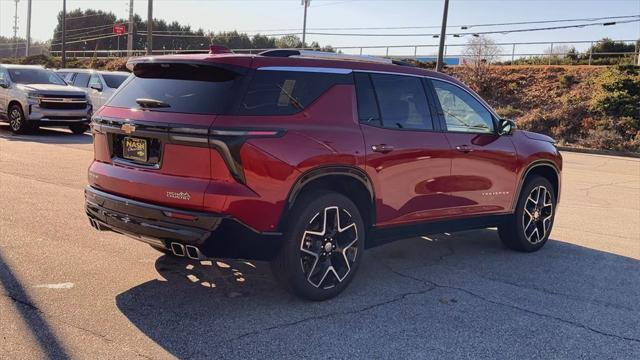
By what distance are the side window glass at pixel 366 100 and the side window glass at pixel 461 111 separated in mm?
886

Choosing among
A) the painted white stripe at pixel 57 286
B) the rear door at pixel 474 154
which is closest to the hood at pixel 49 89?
the painted white stripe at pixel 57 286

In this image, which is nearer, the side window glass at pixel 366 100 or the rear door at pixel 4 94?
the side window glass at pixel 366 100

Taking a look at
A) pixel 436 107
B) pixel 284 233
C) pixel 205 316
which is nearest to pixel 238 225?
pixel 284 233

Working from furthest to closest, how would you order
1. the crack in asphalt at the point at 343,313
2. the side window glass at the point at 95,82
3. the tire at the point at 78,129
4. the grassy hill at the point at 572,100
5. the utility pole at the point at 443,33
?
the utility pole at the point at 443,33, the grassy hill at the point at 572,100, the side window glass at the point at 95,82, the tire at the point at 78,129, the crack in asphalt at the point at 343,313

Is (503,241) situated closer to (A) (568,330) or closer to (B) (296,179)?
(A) (568,330)

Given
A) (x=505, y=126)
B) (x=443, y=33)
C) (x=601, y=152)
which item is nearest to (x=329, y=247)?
(x=505, y=126)

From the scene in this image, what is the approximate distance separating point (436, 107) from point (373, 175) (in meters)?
1.18

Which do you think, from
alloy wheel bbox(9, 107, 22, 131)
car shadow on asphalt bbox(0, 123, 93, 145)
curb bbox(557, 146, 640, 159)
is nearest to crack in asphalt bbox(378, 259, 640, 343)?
car shadow on asphalt bbox(0, 123, 93, 145)

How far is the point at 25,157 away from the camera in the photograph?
1170 centimetres

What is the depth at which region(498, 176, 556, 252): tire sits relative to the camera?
21.4ft

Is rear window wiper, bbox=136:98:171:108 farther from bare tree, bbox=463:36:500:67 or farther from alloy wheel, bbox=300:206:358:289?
bare tree, bbox=463:36:500:67

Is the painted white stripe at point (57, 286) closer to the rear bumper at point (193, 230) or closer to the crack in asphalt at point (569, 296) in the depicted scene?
the rear bumper at point (193, 230)

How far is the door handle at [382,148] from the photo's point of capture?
4906mm

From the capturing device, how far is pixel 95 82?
19.7m
